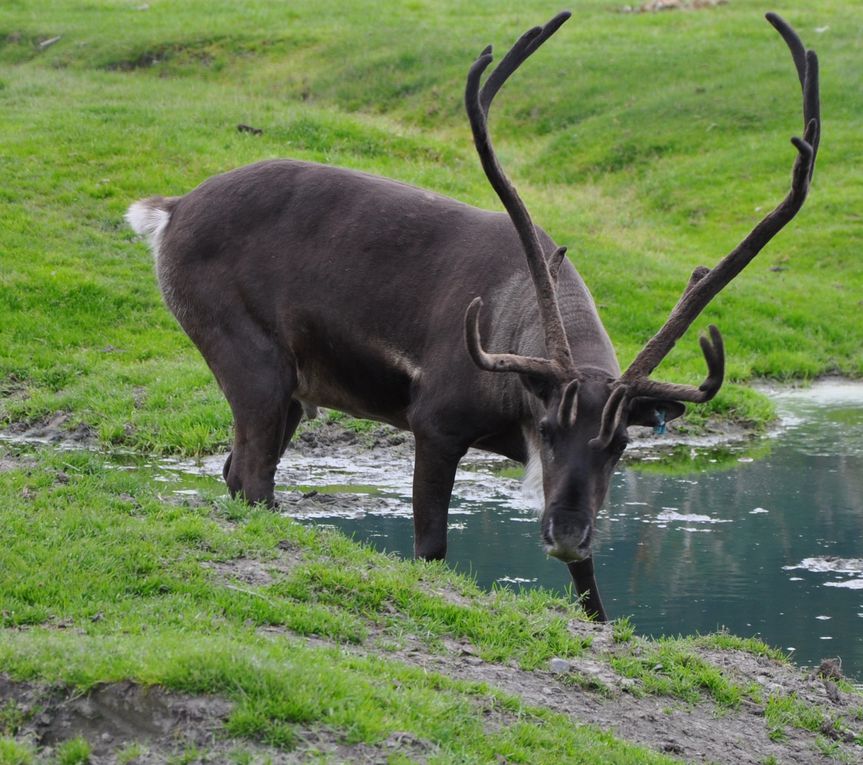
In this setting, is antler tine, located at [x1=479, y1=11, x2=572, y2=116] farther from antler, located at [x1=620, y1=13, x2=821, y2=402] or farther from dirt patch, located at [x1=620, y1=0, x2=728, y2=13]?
dirt patch, located at [x1=620, y1=0, x2=728, y2=13]

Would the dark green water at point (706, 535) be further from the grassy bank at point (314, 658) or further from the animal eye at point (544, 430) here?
the grassy bank at point (314, 658)

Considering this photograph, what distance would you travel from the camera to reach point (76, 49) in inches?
1237

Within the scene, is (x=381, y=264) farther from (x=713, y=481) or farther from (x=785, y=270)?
(x=785, y=270)

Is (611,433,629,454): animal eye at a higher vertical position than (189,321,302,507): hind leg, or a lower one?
higher

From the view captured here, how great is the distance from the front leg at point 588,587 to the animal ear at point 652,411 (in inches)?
44.8

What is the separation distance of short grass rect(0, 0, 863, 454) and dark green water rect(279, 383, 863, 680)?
1.43 m

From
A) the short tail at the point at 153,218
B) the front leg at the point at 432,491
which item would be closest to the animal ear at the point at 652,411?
the front leg at the point at 432,491

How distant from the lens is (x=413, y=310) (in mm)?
7938

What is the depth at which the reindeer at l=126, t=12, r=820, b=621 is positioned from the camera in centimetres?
694

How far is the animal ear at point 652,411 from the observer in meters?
6.75

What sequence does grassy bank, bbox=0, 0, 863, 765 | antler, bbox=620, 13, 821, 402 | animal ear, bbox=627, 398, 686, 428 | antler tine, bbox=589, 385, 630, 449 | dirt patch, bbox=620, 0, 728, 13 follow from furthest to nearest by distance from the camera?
dirt patch, bbox=620, 0, 728, 13 → animal ear, bbox=627, 398, 686, 428 → antler, bbox=620, 13, 821, 402 → antler tine, bbox=589, 385, 630, 449 → grassy bank, bbox=0, 0, 863, 765

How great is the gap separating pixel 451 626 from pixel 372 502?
4.12 m

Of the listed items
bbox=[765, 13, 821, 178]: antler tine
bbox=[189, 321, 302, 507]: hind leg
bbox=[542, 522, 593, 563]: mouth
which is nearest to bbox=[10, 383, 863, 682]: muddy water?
bbox=[542, 522, 593, 563]: mouth

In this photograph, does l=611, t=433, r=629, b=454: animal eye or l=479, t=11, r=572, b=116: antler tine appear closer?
l=611, t=433, r=629, b=454: animal eye
